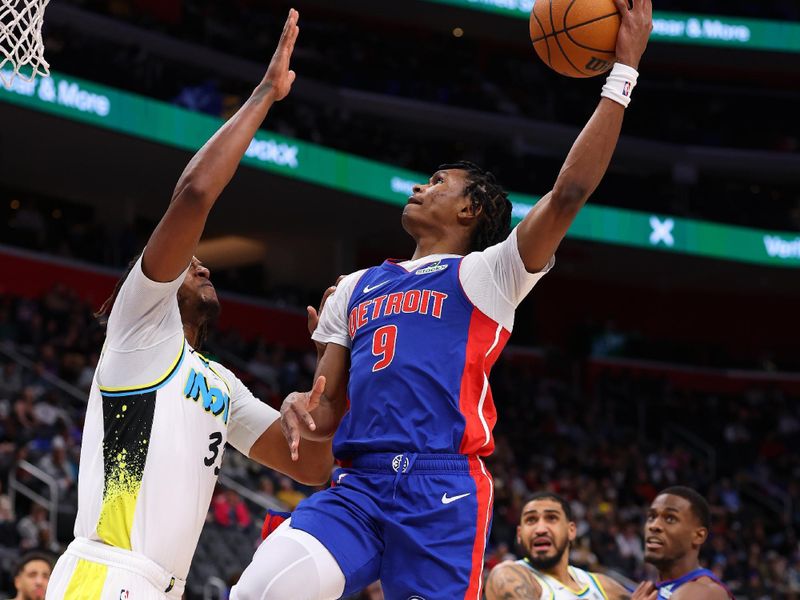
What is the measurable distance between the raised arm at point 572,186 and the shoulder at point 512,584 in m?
2.89

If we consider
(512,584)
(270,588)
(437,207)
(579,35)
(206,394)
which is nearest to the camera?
(270,588)

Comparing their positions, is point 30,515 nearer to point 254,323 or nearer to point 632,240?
point 254,323

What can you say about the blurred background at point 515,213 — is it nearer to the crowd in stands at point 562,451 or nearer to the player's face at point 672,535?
the crowd in stands at point 562,451

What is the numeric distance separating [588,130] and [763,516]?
60.7 feet

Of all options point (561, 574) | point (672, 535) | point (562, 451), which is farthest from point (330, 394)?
point (562, 451)

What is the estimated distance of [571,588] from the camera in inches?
261

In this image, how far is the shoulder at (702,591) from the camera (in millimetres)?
5758

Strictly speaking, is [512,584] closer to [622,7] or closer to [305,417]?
[305,417]

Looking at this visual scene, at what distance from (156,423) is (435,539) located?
105cm

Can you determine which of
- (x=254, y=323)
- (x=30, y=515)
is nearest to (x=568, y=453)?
(x=254, y=323)

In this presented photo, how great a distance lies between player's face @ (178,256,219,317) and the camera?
4.52m

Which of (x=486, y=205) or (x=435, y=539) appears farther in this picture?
(x=486, y=205)

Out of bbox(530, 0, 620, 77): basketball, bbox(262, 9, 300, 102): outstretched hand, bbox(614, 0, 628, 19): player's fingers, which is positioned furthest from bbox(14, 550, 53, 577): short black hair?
bbox(614, 0, 628, 19): player's fingers

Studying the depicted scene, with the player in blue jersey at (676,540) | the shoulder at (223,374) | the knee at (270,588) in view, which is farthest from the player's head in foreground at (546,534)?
the knee at (270,588)
